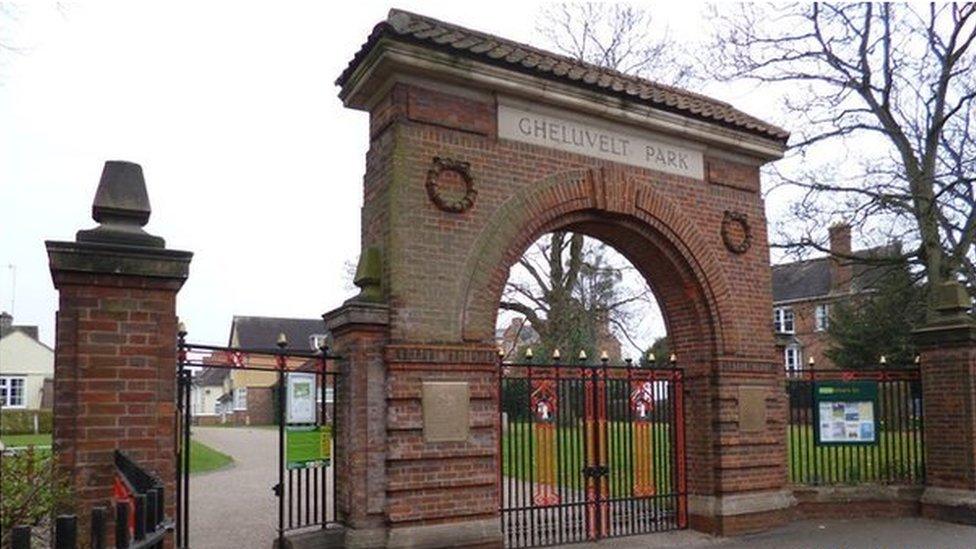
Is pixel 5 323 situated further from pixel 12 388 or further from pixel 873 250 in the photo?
pixel 873 250

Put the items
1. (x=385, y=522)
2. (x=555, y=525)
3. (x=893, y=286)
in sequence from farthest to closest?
(x=893, y=286), (x=555, y=525), (x=385, y=522)

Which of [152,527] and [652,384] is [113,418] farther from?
[652,384]

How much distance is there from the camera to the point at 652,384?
10.8m

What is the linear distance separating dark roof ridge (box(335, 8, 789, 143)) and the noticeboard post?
11.2ft

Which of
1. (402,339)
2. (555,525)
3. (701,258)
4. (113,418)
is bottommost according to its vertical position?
(555,525)

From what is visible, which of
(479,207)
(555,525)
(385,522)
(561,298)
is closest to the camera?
(385,522)

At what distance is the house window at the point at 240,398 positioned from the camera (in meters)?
55.7

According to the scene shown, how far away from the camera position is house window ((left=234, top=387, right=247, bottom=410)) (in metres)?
55.7

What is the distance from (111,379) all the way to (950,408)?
37.6ft

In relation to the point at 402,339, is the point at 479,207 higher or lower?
higher

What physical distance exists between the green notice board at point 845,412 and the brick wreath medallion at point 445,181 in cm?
647

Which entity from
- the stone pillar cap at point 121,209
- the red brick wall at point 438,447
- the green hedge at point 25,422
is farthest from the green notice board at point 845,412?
the green hedge at point 25,422

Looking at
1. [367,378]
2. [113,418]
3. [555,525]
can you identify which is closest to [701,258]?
[555,525]

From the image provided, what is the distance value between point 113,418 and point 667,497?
7346mm
